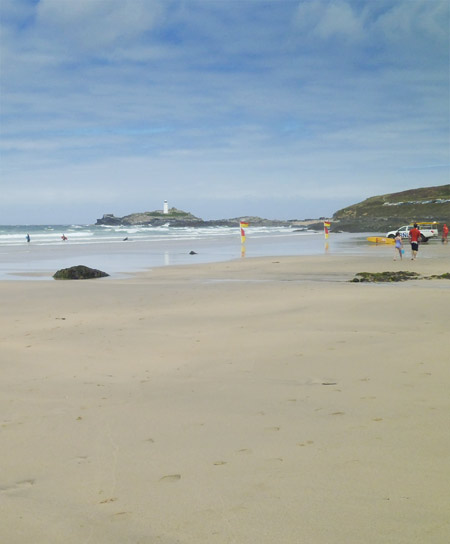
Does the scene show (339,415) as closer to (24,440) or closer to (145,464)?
(145,464)

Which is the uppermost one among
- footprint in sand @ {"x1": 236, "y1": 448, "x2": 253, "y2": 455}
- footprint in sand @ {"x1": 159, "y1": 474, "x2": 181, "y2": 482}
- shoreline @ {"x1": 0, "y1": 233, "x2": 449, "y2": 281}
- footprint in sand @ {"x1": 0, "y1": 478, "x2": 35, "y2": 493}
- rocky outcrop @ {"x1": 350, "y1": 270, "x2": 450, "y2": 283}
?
shoreline @ {"x1": 0, "y1": 233, "x2": 449, "y2": 281}

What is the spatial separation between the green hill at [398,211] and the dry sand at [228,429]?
6593cm

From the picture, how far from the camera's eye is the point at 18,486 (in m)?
3.54

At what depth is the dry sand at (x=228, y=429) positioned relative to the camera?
10.1 ft

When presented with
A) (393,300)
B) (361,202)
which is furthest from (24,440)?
(361,202)

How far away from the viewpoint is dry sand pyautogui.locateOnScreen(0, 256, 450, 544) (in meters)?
3.07

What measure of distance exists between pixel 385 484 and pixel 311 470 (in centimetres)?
48

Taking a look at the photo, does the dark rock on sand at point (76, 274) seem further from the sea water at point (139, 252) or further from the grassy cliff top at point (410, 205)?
the grassy cliff top at point (410, 205)

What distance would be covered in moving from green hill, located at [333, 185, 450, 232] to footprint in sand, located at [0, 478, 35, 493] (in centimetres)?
7025

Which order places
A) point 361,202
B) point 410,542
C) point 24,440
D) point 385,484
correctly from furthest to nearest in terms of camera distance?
point 361,202 < point 24,440 < point 385,484 < point 410,542

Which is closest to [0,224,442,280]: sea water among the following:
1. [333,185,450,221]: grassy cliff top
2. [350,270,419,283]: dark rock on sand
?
[350,270,419,283]: dark rock on sand

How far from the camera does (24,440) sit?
4312 mm

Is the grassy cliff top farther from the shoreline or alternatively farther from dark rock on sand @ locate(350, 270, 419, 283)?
dark rock on sand @ locate(350, 270, 419, 283)

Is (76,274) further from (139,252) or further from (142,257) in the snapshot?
(139,252)
